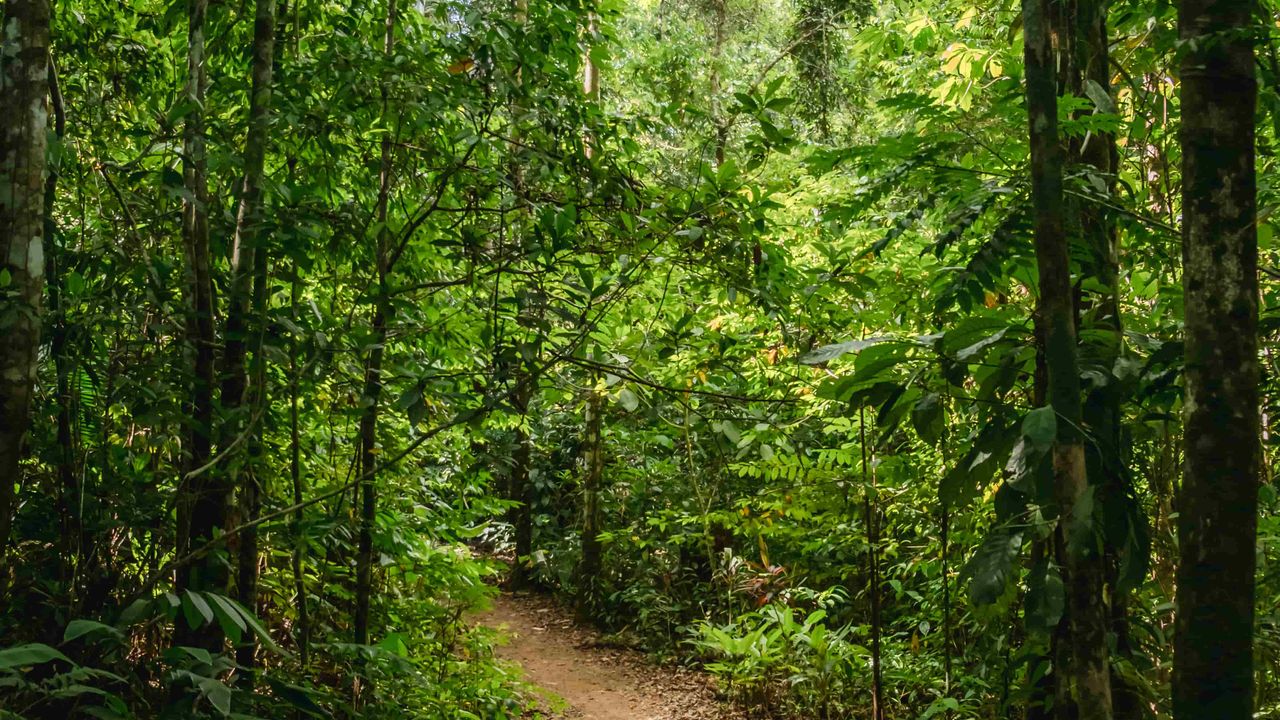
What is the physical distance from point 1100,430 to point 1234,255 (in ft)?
→ 2.39

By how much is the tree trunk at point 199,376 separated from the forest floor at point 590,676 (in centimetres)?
364

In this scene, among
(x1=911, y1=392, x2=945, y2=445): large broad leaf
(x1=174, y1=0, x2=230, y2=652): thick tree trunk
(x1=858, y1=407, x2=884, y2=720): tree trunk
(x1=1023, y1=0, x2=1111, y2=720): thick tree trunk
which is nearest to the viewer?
(x1=1023, y1=0, x2=1111, y2=720): thick tree trunk

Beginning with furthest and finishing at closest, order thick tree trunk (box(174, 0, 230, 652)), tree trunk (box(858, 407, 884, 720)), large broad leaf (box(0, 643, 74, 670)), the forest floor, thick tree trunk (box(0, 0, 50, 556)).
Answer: the forest floor < tree trunk (box(858, 407, 884, 720)) < thick tree trunk (box(174, 0, 230, 652)) < thick tree trunk (box(0, 0, 50, 556)) < large broad leaf (box(0, 643, 74, 670))

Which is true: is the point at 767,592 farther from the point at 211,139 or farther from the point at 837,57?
the point at 837,57

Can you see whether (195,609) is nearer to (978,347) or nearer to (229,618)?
(229,618)

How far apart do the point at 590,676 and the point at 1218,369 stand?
8356 millimetres

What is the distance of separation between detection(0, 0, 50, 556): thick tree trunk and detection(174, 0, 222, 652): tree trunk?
49 centimetres

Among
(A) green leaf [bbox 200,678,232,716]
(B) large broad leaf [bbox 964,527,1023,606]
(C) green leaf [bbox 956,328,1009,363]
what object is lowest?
(A) green leaf [bbox 200,678,232,716]

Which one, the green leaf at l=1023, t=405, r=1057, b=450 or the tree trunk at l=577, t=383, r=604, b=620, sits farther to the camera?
the tree trunk at l=577, t=383, r=604, b=620

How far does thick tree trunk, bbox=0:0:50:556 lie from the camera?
248 cm

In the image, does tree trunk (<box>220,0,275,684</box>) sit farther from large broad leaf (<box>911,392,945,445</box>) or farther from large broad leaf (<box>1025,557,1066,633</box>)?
large broad leaf (<box>1025,557,1066,633</box>)

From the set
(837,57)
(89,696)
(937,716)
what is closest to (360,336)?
(89,696)

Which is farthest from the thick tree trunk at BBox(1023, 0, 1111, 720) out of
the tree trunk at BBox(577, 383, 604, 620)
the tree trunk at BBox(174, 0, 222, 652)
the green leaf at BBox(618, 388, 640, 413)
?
the tree trunk at BBox(577, 383, 604, 620)

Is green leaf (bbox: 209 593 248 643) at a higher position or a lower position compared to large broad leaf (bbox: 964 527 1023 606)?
lower
